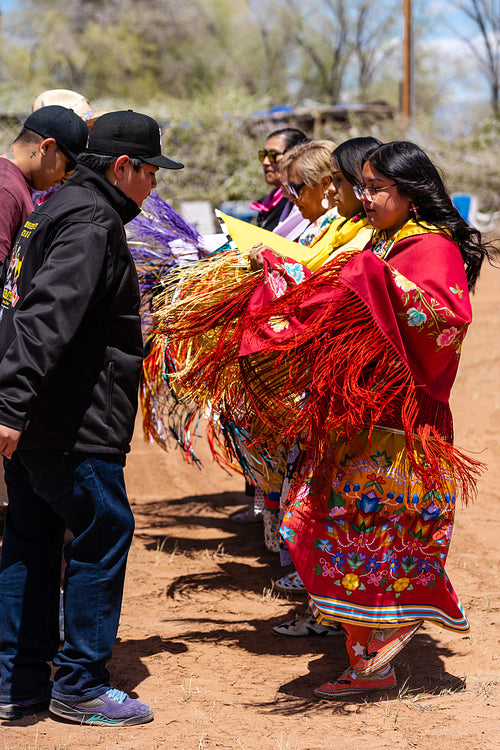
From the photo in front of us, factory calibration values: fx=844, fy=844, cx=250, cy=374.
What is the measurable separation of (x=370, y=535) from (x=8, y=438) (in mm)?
1280

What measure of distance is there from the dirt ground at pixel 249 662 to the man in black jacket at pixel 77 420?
7.5 inches

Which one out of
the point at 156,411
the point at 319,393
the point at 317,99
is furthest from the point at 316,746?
the point at 317,99

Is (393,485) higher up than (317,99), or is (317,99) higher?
(317,99)

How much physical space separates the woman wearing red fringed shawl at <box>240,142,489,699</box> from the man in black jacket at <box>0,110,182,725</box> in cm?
53

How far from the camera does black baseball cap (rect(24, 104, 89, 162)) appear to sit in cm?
320

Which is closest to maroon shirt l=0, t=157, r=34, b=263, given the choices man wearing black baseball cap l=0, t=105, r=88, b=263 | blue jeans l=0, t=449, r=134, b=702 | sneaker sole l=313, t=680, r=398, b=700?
man wearing black baseball cap l=0, t=105, r=88, b=263

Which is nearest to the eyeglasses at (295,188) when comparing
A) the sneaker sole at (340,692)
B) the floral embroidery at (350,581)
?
the floral embroidery at (350,581)

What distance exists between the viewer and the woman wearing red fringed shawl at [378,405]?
8.90 ft

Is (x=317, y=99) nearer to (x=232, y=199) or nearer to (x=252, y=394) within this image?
(x=232, y=199)

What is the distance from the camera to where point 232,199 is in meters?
17.5

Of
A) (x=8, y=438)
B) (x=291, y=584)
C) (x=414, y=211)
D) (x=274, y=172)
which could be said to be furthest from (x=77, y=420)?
(x=274, y=172)

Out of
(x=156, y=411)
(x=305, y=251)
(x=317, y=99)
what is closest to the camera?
(x=305, y=251)

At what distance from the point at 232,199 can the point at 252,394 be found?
589 inches

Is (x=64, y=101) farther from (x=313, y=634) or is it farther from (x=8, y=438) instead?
(x=313, y=634)
